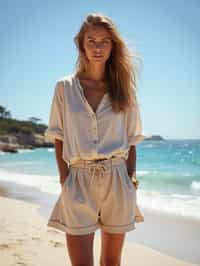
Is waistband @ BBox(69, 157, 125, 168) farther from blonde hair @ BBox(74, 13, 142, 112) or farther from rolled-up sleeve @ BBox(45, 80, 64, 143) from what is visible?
blonde hair @ BBox(74, 13, 142, 112)

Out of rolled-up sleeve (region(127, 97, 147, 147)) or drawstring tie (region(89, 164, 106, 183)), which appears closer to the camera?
drawstring tie (region(89, 164, 106, 183))

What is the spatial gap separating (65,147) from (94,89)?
0.43 m

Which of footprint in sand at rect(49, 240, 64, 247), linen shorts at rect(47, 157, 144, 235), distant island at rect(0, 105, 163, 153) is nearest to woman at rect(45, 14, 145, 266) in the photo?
linen shorts at rect(47, 157, 144, 235)

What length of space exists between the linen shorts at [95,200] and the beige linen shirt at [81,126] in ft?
0.23

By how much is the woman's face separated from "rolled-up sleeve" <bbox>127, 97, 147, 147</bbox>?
1.30 ft

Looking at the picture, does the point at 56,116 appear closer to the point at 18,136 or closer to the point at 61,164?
the point at 61,164

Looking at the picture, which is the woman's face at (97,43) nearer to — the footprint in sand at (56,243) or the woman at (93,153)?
the woman at (93,153)

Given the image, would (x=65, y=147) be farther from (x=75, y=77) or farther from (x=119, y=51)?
(x=119, y=51)

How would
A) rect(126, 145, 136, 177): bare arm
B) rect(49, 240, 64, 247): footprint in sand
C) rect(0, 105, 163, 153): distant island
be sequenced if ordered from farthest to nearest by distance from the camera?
rect(0, 105, 163, 153): distant island, rect(49, 240, 64, 247): footprint in sand, rect(126, 145, 136, 177): bare arm

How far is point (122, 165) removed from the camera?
7.70ft

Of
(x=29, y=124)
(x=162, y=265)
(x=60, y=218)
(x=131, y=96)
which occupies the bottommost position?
(x=29, y=124)

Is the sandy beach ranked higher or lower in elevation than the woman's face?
lower

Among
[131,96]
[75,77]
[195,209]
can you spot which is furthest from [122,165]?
[195,209]

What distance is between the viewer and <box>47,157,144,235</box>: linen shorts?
2217 mm
